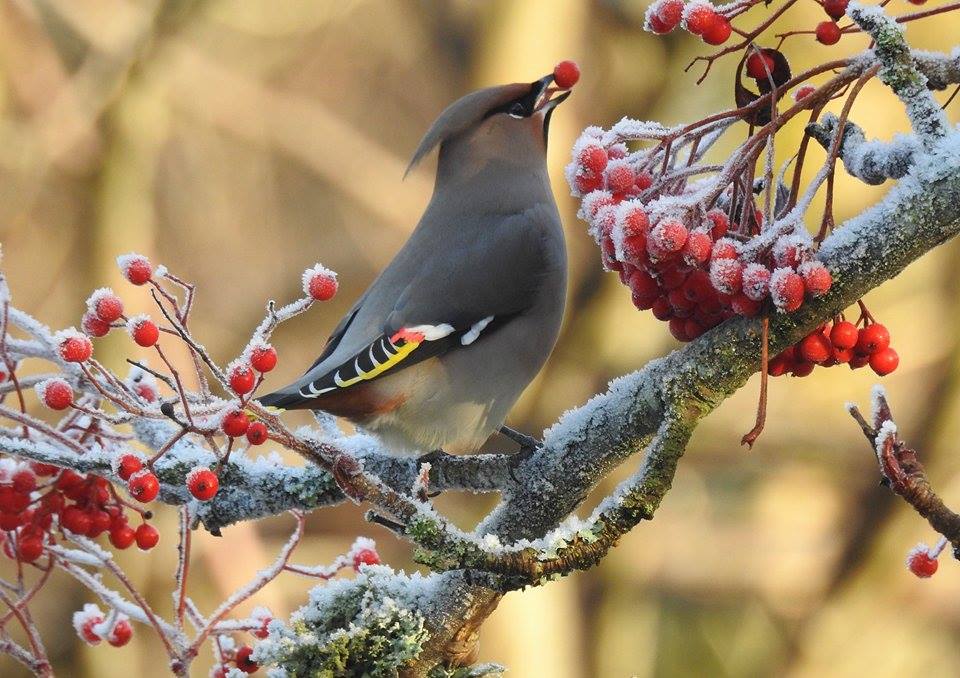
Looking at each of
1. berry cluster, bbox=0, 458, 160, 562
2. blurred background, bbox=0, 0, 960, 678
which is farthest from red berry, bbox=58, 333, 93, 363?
blurred background, bbox=0, 0, 960, 678

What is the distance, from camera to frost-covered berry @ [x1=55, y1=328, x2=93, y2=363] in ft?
3.14

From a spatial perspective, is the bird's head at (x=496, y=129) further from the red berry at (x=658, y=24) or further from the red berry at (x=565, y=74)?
the red berry at (x=658, y=24)

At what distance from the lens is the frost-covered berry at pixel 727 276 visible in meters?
0.90

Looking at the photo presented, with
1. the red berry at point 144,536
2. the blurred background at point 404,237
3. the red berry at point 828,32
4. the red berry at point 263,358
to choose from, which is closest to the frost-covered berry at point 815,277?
the red berry at point 828,32

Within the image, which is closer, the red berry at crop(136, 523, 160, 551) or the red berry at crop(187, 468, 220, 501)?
the red berry at crop(187, 468, 220, 501)

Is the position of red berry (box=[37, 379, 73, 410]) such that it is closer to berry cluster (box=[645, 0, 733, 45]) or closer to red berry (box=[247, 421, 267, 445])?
red berry (box=[247, 421, 267, 445])

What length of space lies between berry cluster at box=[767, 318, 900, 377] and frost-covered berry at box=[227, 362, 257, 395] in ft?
1.36

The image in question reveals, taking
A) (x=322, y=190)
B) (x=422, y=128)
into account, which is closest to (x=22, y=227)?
(x=322, y=190)

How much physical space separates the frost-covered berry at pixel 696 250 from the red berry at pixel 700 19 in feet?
0.51

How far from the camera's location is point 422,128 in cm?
439

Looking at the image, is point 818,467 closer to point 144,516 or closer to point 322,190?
point 322,190

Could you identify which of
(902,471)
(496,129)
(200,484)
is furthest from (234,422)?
(496,129)

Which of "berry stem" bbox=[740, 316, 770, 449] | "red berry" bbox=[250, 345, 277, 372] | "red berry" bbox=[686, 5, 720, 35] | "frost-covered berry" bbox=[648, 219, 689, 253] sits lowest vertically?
"berry stem" bbox=[740, 316, 770, 449]

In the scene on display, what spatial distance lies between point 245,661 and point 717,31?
73 centimetres
